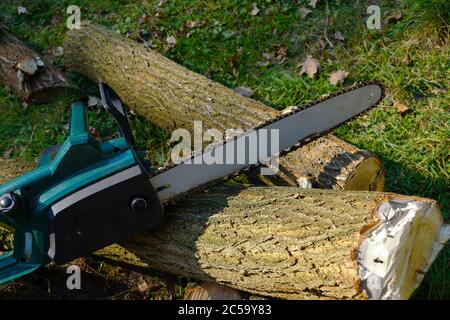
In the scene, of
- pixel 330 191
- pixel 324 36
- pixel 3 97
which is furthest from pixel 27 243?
pixel 324 36

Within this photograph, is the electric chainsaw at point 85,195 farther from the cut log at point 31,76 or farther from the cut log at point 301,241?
the cut log at point 31,76

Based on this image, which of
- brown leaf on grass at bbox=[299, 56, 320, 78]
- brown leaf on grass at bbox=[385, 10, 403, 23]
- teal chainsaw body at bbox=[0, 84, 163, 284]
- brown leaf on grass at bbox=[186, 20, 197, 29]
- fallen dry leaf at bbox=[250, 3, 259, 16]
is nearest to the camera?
teal chainsaw body at bbox=[0, 84, 163, 284]

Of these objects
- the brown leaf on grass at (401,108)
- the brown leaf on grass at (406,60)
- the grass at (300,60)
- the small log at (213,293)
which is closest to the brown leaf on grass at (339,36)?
the grass at (300,60)

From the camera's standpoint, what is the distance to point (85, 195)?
2486mm

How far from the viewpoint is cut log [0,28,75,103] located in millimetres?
4730

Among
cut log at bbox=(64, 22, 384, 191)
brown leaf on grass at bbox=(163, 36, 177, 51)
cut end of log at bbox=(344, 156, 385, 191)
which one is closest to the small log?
cut log at bbox=(64, 22, 384, 191)

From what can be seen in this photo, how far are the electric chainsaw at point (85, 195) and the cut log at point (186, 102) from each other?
759mm

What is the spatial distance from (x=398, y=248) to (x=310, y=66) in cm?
255

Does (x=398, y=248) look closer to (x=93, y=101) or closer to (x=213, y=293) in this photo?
(x=213, y=293)

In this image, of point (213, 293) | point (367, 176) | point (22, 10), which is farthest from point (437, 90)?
point (22, 10)

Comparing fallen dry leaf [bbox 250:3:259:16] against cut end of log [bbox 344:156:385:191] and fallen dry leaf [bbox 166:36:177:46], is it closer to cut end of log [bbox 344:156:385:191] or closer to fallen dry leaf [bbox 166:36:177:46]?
fallen dry leaf [bbox 166:36:177:46]

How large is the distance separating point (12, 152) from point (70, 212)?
88.1 inches

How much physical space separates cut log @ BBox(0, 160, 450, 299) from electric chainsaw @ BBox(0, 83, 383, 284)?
0.20m

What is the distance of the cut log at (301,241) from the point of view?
223 cm
